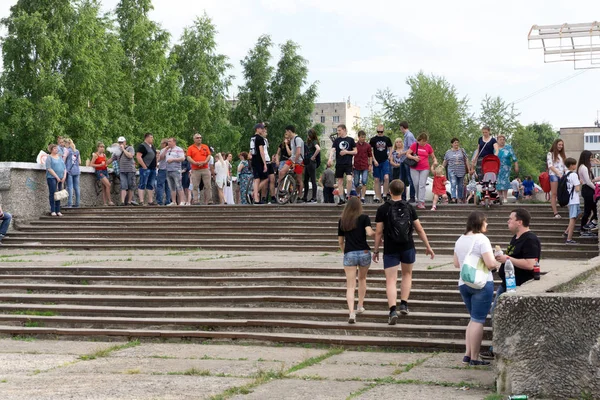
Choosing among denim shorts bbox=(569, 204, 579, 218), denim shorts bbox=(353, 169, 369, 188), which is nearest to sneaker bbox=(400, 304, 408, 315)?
denim shorts bbox=(569, 204, 579, 218)

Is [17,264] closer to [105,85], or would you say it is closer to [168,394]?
[168,394]

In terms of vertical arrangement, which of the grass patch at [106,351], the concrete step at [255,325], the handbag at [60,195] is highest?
the handbag at [60,195]

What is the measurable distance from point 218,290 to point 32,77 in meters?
43.1

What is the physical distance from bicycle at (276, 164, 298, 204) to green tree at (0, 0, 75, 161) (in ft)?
105

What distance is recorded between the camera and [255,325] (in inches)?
494

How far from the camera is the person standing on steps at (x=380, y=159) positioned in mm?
22203

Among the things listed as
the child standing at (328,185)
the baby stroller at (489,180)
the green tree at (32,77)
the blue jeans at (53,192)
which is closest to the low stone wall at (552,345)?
the baby stroller at (489,180)

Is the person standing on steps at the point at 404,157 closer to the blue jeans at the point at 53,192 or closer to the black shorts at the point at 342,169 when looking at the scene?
the black shorts at the point at 342,169

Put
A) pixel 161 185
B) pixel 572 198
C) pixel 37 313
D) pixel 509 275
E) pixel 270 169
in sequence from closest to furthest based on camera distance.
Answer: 1. pixel 509 275
2. pixel 37 313
3. pixel 572 198
4. pixel 270 169
5. pixel 161 185

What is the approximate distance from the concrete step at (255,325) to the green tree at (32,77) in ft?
135

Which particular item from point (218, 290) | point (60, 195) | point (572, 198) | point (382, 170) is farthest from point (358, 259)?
point (60, 195)

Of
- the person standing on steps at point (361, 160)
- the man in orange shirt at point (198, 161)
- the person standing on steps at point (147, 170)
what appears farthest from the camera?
the person standing on steps at point (147, 170)

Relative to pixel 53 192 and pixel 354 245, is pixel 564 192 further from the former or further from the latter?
pixel 53 192

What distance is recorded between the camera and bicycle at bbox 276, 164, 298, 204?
2311 cm
